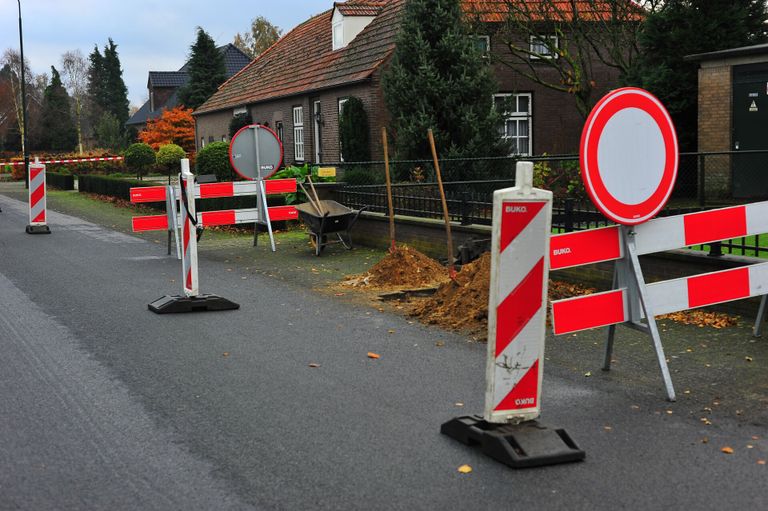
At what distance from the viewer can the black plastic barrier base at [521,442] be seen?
4.90m

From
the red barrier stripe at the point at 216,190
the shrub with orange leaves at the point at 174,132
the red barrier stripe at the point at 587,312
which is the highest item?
the shrub with orange leaves at the point at 174,132

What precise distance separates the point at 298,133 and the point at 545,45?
11740mm

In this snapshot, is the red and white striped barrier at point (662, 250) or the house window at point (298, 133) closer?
the red and white striped barrier at point (662, 250)

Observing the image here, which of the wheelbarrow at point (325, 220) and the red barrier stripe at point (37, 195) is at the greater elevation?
the red barrier stripe at point (37, 195)

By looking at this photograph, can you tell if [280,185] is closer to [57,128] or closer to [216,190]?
[216,190]

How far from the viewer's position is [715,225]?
655 cm

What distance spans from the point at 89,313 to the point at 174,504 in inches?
231

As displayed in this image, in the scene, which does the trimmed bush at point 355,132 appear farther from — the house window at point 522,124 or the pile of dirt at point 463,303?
the pile of dirt at point 463,303

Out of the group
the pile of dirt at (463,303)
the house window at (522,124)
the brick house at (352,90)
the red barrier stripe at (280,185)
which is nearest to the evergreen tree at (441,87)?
the brick house at (352,90)

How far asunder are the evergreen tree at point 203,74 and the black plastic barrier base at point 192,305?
52052mm

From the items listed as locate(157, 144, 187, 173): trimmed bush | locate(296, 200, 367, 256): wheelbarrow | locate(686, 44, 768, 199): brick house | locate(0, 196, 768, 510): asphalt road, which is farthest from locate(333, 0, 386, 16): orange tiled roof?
locate(0, 196, 768, 510): asphalt road

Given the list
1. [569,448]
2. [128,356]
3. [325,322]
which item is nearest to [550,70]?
[325,322]

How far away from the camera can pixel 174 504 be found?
175 inches

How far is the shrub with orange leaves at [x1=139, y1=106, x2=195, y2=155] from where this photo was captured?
55.1 metres
